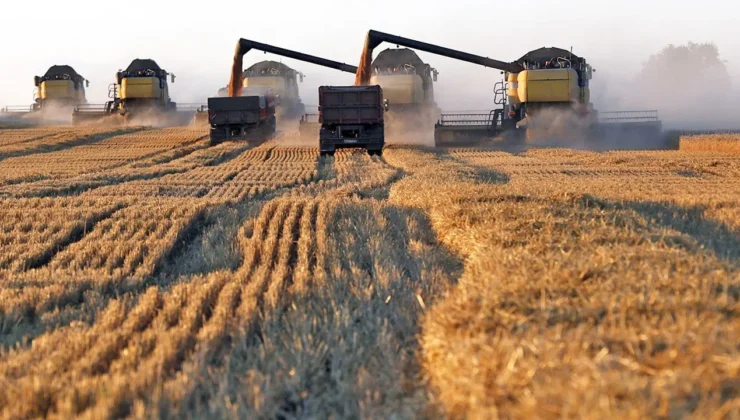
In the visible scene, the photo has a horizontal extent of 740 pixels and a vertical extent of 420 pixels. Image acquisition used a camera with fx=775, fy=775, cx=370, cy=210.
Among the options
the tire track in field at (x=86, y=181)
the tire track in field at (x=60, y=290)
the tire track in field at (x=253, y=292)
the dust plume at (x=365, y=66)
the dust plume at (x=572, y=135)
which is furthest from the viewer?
the dust plume at (x=572, y=135)

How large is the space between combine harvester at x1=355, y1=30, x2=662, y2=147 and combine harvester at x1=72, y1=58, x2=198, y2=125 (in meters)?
23.0

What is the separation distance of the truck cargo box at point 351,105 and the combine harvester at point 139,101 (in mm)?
26894

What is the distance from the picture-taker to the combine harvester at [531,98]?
32188 mm

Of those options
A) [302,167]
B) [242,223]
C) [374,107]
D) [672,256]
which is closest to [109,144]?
[374,107]

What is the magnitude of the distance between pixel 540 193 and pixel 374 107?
629 inches

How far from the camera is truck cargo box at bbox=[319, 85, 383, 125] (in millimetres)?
26719

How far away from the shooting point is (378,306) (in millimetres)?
6137

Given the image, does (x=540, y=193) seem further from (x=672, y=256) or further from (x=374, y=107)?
(x=374, y=107)

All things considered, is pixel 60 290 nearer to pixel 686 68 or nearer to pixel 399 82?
pixel 399 82

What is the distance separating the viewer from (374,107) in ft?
87.8

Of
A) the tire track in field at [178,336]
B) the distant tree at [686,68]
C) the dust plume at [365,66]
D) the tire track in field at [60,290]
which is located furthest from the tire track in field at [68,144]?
the distant tree at [686,68]

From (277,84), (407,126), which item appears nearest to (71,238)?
(407,126)

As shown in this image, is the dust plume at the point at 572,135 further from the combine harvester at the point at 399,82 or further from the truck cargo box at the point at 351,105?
the truck cargo box at the point at 351,105

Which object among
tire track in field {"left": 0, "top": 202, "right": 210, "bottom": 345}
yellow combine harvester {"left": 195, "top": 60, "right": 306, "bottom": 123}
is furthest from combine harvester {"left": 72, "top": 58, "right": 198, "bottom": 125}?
tire track in field {"left": 0, "top": 202, "right": 210, "bottom": 345}
